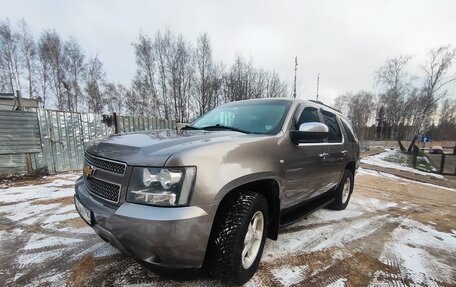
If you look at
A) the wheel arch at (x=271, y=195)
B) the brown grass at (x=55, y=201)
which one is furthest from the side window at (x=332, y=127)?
the brown grass at (x=55, y=201)

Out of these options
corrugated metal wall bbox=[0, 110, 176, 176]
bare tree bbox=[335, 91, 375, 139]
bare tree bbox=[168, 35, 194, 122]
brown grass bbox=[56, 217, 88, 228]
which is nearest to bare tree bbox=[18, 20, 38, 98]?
bare tree bbox=[168, 35, 194, 122]

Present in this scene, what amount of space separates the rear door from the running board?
36 centimetres

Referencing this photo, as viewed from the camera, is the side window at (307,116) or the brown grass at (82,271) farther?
the side window at (307,116)

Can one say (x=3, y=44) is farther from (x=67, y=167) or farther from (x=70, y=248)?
(x=70, y=248)

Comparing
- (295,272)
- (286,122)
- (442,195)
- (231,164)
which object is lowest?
(442,195)

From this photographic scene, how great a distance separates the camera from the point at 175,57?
2566cm

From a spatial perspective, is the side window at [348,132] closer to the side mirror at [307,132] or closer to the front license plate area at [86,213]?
the side mirror at [307,132]

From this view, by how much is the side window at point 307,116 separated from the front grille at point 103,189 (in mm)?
2042

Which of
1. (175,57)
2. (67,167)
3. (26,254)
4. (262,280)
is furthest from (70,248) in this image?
(175,57)

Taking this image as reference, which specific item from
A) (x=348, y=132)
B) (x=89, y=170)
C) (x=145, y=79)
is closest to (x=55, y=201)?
(x=89, y=170)

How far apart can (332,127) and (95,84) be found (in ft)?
98.1

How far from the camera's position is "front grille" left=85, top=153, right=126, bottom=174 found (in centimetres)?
188

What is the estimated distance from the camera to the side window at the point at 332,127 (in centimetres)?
380

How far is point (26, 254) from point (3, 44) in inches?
1163
